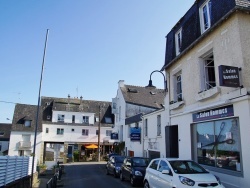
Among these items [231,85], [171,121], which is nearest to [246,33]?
[231,85]

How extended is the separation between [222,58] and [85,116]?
38.8 m

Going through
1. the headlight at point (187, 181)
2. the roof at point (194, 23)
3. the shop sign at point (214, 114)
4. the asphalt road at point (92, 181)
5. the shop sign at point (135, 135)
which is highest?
the roof at point (194, 23)

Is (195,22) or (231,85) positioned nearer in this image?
(231,85)

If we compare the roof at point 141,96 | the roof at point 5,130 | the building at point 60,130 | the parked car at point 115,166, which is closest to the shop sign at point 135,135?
the parked car at point 115,166

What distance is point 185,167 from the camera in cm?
983

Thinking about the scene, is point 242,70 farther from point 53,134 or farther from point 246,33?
point 53,134

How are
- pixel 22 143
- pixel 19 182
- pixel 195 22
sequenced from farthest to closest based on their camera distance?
1. pixel 22 143
2. pixel 195 22
3. pixel 19 182

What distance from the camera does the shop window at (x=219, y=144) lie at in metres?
10.7

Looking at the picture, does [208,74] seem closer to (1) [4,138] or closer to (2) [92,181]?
(2) [92,181]

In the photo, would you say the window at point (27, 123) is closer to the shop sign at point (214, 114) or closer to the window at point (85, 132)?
the window at point (85, 132)

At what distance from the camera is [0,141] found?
49.5m

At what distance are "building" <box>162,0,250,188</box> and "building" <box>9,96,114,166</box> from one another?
27516 mm

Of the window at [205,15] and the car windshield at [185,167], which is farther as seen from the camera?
the window at [205,15]

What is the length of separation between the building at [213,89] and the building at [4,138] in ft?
135
